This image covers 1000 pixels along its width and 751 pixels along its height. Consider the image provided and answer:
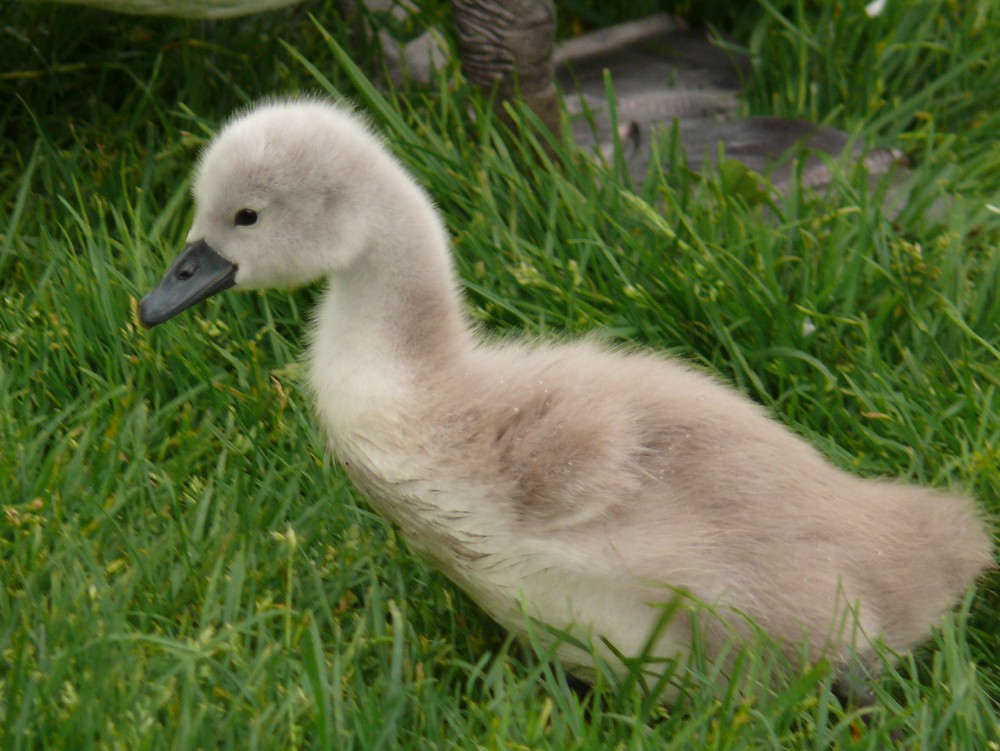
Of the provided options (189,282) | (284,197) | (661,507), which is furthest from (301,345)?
(661,507)

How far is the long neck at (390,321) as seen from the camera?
8.18 ft

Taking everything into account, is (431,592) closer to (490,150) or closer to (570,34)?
(490,150)

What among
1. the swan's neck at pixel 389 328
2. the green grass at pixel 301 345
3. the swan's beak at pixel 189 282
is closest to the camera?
the green grass at pixel 301 345

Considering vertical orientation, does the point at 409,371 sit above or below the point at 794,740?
above

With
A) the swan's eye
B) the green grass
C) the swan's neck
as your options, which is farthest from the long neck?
the green grass

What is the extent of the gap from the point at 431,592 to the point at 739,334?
0.96 meters

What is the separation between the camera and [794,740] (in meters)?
2.31

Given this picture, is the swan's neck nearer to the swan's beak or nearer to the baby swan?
the baby swan

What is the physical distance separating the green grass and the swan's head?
0.45m

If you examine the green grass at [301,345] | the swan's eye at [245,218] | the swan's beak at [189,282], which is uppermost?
the swan's eye at [245,218]

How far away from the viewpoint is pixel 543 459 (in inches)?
93.6

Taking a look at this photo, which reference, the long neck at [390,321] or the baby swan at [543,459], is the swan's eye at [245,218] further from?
the long neck at [390,321]

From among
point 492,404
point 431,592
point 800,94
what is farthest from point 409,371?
point 800,94

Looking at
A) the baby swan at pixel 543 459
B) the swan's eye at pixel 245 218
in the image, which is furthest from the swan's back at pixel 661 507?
the swan's eye at pixel 245 218
